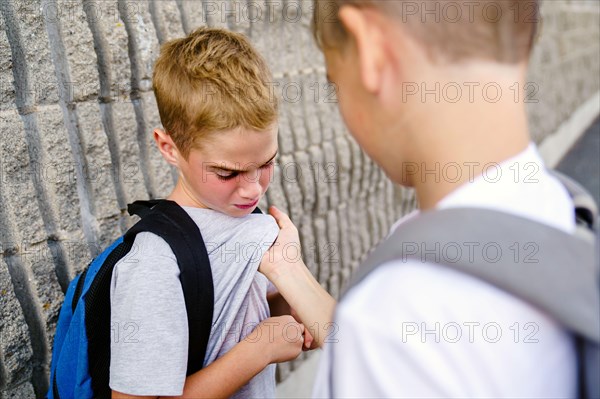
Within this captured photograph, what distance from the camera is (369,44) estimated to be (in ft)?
3.06

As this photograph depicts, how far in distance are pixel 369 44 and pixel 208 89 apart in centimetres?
71

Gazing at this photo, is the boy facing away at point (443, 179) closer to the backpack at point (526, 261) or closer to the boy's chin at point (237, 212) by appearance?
the backpack at point (526, 261)

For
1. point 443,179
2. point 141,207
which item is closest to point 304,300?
point 141,207

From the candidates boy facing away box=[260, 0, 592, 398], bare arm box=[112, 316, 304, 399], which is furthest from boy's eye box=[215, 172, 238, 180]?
boy facing away box=[260, 0, 592, 398]

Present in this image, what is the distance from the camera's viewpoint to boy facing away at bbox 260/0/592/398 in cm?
81

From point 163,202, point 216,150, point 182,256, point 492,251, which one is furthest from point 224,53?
point 492,251

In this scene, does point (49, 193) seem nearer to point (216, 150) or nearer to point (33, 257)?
point (33, 257)

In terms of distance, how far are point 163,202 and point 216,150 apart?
7.2 inches

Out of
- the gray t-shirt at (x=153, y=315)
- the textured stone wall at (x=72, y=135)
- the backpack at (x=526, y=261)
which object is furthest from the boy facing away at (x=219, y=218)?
the backpack at (x=526, y=261)

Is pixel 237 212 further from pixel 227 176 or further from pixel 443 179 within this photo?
pixel 443 179

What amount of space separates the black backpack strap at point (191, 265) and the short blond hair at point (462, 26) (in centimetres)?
71

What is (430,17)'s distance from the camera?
0.91 meters

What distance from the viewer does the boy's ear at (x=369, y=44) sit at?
93 centimetres

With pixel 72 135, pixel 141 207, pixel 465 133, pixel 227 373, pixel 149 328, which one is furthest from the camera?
pixel 72 135
